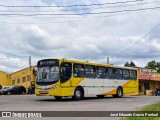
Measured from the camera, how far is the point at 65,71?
24.4 m

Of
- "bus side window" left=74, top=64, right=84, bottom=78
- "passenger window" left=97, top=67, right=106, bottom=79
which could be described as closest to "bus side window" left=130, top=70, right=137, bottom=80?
"passenger window" left=97, top=67, right=106, bottom=79

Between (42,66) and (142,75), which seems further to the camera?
(142,75)

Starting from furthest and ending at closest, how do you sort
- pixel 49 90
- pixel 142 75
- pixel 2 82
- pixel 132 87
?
pixel 2 82 < pixel 142 75 < pixel 132 87 < pixel 49 90

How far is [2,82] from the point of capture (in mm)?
72625

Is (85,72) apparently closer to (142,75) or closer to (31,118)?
(31,118)

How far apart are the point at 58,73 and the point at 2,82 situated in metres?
50.9

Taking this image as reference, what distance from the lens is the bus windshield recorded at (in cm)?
2398

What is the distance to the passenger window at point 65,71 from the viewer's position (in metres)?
24.1

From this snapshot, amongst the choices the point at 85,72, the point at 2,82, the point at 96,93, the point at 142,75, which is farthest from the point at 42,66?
the point at 2,82

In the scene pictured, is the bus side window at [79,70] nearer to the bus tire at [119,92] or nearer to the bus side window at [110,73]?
the bus side window at [110,73]

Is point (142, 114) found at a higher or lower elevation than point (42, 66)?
lower

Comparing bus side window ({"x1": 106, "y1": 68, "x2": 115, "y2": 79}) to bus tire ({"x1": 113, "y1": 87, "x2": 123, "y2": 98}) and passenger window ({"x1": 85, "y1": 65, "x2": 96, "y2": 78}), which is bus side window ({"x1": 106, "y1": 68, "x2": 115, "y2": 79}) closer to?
bus tire ({"x1": 113, "y1": 87, "x2": 123, "y2": 98})

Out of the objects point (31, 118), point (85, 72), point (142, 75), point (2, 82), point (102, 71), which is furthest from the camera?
point (2, 82)

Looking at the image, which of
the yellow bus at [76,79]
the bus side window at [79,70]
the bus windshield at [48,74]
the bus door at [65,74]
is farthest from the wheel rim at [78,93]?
the bus windshield at [48,74]
